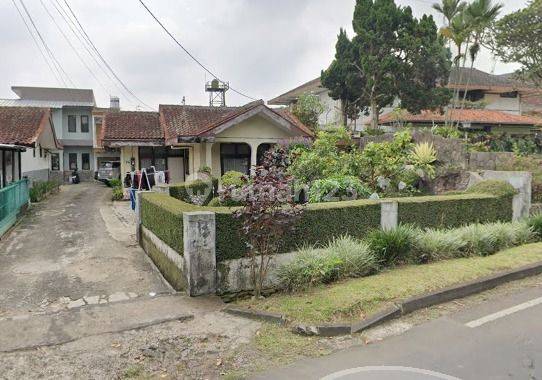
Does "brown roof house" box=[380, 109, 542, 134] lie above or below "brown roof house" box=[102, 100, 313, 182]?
above

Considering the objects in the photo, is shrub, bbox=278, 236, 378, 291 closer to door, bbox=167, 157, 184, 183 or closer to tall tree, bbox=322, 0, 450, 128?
door, bbox=167, 157, 184, 183

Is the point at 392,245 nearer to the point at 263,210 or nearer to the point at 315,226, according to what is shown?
the point at 315,226

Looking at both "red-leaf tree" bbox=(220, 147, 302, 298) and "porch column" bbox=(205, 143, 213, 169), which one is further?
"porch column" bbox=(205, 143, 213, 169)

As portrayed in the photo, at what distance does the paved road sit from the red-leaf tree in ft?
7.11

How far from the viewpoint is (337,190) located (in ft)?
39.8

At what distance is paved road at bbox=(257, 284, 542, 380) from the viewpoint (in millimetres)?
4609

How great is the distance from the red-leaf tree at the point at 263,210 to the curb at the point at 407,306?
1033 mm

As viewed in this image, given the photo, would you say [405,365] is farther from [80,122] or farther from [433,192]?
[80,122]

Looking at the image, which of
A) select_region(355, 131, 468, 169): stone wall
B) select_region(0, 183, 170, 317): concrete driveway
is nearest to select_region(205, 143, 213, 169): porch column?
select_region(0, 183, 170, 317): concrete driveway

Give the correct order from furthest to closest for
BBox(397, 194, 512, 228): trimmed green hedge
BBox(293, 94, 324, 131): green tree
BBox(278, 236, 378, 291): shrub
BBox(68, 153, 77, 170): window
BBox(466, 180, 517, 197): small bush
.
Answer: BBox(68, 153, 77, 170): window
BBox(293, 94, 324, 131): green tree
BBox(466, 180, 517, 197): small bush
BBox(397, 194, 512, 228): trimmed green hedge
BBox(278, 236, 378, 291): shrub

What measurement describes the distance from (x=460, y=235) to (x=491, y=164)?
7.23m

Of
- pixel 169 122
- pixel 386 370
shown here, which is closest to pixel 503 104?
pixel 169 122

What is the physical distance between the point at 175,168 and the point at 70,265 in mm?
14057

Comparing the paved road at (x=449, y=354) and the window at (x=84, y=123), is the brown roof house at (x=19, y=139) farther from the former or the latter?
the paved road at (x=449, y=354)
